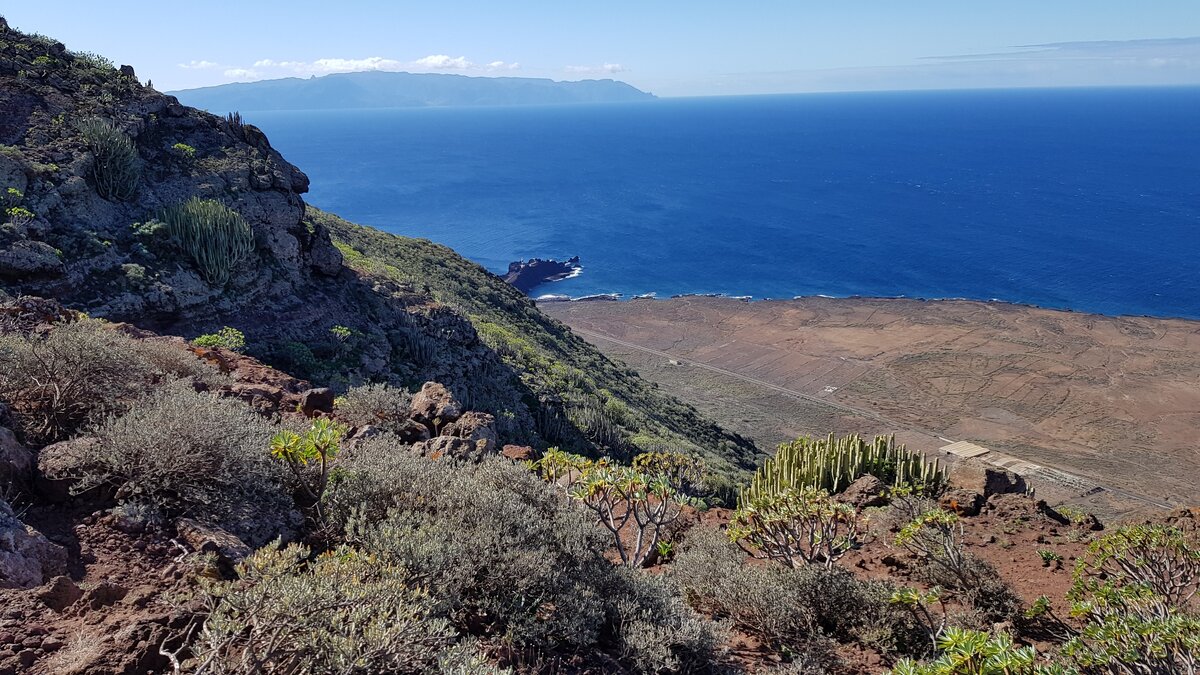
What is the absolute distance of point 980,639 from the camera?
418 centimetres

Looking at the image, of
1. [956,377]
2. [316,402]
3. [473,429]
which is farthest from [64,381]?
[956,377]

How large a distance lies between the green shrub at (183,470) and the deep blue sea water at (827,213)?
195 feet

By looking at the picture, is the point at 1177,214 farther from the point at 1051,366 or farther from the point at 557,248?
the point at 557,248

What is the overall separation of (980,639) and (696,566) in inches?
128

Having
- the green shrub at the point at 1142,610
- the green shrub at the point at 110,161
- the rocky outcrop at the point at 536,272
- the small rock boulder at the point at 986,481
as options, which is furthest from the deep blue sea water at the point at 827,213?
the green shrub at the point at 1142,610

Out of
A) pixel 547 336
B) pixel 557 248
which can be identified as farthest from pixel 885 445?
pixel 557 248

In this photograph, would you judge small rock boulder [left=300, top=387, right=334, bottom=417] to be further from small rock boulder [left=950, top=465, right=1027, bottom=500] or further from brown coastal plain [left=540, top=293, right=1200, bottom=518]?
brown coastal plain [left=540, top=293, right=1200, bottom=518]

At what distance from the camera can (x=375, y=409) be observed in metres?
9.13

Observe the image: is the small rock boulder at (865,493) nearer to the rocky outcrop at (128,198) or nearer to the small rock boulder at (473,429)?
the small rock boulder at (473,429)

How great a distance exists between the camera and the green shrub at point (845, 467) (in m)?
11.6

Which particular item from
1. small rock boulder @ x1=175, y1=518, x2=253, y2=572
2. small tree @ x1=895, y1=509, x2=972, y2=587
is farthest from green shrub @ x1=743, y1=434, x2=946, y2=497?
small rock boulder @ x1=175, y1=518, x2=253, y2=572

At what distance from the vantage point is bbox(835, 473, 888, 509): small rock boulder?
35.5 ft

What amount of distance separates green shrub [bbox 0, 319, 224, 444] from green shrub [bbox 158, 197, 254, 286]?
7.68m

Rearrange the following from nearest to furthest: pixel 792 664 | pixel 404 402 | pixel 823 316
Answer: pixel 792 664
pixel 404 402
pixel 823 316
